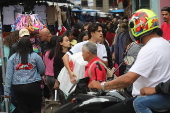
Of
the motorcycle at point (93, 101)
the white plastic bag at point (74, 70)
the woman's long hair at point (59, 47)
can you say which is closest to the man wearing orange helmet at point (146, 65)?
the motorcycle at point (93, 101)

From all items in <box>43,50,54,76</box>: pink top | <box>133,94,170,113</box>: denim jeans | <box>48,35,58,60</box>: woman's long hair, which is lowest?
<box>43,50,54,76</box>: pink top

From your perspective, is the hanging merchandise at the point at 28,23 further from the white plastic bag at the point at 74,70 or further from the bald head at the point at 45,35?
the white plastic bag at the point at 74,70

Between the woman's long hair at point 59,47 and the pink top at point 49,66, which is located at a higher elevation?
the woman's long hair at point 59,47

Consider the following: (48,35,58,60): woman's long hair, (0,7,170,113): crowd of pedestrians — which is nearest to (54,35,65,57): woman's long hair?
(0,7,170,113): crowd of pedestrians

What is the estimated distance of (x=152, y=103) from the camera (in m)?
4.29

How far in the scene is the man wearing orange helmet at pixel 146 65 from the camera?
13.9 ft

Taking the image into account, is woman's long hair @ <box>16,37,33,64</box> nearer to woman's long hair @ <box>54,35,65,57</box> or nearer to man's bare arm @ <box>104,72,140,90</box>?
woman's long hair @ <box>54,35,65,57</box>

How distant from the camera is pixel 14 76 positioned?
803cm

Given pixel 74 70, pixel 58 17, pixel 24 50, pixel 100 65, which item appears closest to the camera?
pixel 100 65

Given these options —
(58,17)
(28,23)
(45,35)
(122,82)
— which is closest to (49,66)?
(45,35)

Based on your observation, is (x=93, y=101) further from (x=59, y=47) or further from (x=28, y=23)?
(x=28, y=23)

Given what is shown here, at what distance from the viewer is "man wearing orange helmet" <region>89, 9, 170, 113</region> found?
425 centimetres

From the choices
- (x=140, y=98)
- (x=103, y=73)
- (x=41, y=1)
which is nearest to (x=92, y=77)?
(x=103, y=73)

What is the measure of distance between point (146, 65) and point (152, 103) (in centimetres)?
42
